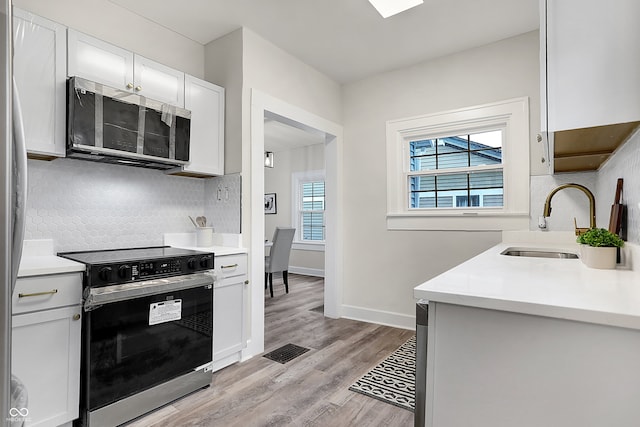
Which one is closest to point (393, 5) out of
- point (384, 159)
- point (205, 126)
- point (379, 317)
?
point (384, 159)

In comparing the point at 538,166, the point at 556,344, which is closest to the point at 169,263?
the point at 556,344

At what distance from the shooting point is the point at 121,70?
7.35 ft

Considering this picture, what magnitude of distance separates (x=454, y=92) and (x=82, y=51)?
2986 millimetres

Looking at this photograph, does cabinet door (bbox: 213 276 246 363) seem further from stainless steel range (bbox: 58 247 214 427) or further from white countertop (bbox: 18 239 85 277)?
white countertop (bbox: 18 239 85 277)

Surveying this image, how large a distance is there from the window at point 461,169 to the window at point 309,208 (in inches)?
126

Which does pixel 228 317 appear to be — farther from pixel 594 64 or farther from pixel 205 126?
pixel 594 64

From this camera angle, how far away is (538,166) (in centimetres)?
283

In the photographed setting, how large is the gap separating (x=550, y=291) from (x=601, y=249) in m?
0.63

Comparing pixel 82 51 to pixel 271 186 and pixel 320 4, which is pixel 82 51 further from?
pixel 271 186

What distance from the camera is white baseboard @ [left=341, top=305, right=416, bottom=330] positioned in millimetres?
3443

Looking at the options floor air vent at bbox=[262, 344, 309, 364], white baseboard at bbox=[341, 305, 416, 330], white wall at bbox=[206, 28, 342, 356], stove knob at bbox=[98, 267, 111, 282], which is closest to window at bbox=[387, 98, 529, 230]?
white baseboard at bbox=[341, 305, 416, 330]

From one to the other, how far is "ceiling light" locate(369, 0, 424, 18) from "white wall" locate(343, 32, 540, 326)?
39.5 inches

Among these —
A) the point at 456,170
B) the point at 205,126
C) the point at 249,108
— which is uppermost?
the point at 249,108

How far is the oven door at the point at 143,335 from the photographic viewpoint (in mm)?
1727
